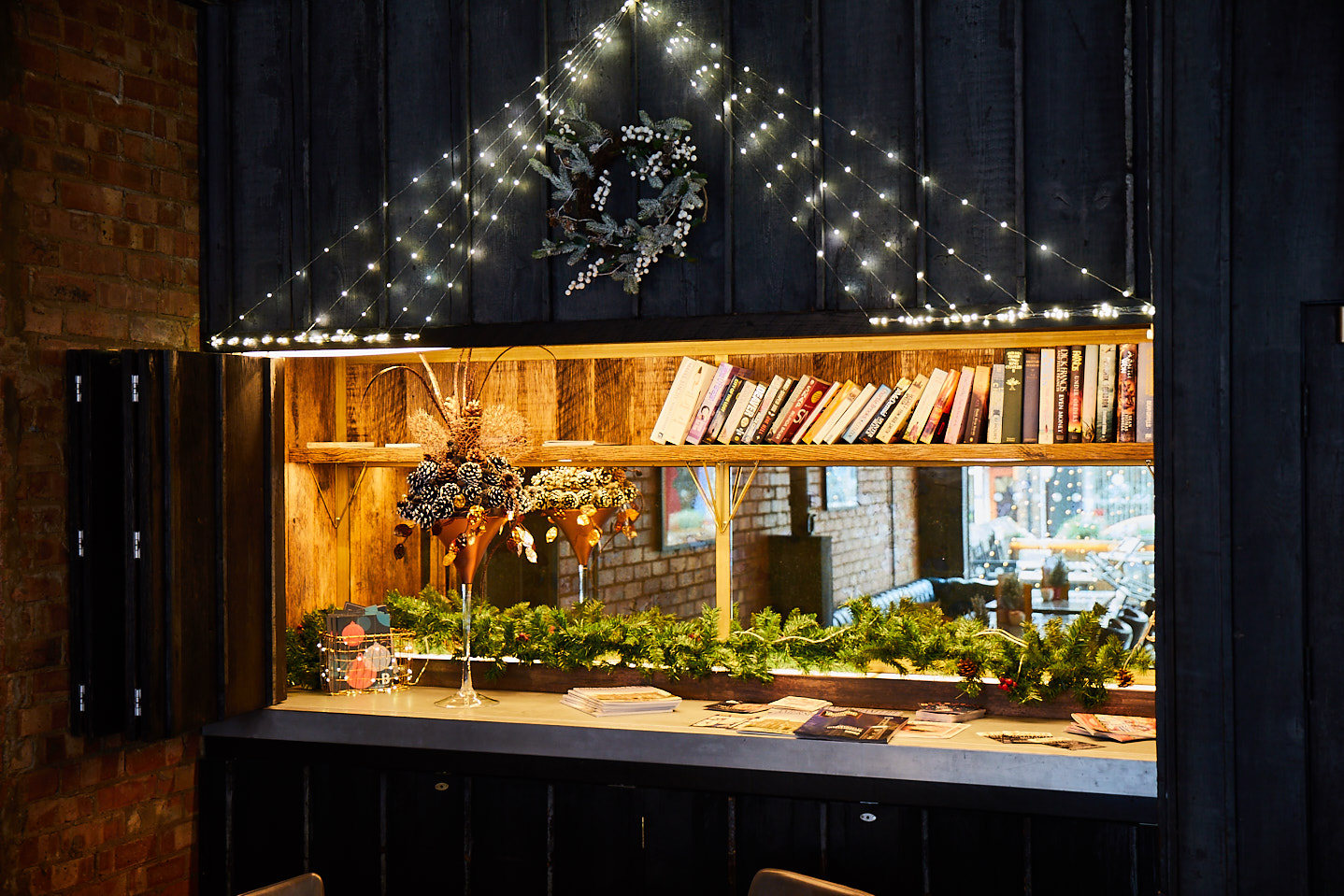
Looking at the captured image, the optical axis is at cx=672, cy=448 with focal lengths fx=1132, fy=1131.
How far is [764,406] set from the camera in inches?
143

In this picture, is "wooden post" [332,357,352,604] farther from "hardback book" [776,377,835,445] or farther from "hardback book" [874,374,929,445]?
"hardback book" [874,374,929,445]

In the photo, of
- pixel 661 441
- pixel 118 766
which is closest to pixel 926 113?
pixel 661 441

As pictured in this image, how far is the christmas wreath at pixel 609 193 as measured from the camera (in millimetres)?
3154

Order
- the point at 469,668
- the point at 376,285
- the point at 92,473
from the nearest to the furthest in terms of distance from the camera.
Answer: the point at 92,473, the point at 376,285, the point at 469,668

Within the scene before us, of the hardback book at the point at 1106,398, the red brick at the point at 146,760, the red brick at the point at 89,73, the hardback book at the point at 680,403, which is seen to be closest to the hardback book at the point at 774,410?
the hardback book at the point at 680,403

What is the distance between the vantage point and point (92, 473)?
3.21 m

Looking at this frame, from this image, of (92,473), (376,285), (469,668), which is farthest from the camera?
(469,668)

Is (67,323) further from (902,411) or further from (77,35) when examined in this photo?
(902,411)

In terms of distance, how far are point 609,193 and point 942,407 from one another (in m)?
1.19

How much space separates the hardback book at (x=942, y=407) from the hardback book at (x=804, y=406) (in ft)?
1.09

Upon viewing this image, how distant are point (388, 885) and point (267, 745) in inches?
22.3

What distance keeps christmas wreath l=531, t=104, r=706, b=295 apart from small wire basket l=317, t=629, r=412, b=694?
1.40 m

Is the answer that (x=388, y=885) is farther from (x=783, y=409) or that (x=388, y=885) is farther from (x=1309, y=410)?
(x=1309, y=410)

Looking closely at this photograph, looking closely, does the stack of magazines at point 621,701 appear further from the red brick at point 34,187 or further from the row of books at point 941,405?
the red brick at point 34,187
